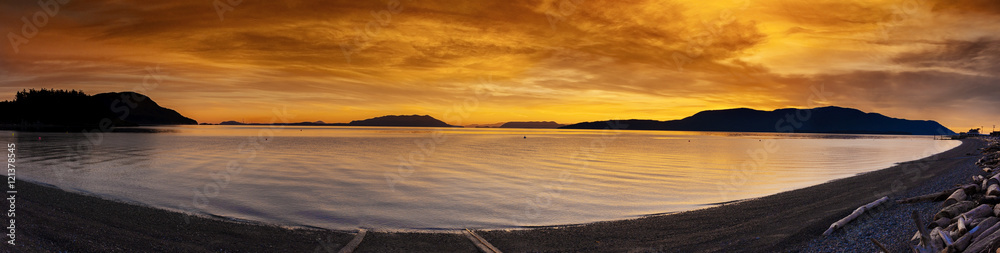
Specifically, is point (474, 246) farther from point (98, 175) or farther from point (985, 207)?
point (98, 175)

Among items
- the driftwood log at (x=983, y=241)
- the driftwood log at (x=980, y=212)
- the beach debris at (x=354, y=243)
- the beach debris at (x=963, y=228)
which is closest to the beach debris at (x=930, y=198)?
the beach debris at (x=963, y=228)

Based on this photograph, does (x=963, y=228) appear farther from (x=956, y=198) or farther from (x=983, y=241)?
(x=956, y=198)

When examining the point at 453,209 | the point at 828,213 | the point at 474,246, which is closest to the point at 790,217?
the point at 828,213

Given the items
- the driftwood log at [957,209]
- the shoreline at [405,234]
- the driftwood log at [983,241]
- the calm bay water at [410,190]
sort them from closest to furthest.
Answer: the driftwood log at [983,241], the driftwood log at [957,209], the shoreline at [405,234], the calm bay water at [410,190]

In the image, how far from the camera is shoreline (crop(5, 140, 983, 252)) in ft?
32.8

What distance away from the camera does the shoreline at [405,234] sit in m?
9.99

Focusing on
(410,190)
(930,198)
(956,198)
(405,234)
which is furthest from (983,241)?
(410,190)

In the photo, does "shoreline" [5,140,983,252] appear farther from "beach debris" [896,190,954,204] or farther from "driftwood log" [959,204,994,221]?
"driftwood log" [959,204,994,221]

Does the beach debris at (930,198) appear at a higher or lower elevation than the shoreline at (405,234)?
higher

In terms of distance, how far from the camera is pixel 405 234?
12.5 m

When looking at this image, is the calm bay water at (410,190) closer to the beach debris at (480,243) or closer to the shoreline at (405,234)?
the shoreline at (405,234)

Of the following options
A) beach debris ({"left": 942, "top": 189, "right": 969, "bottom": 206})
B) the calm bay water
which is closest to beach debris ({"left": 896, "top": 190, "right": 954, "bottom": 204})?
beach debris ({"left": 942, "top": 189, "right": 969, "bottom": 206})

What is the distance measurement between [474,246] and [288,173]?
21719 mm

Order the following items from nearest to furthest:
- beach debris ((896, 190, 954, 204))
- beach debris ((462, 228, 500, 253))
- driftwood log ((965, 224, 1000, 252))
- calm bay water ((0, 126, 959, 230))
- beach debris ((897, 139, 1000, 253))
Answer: driftwood log ((965, 224, 1000, 252)) < beach debris ((897, 139, 1000, 253)) < beach debris ((462, 228, 500, 253)) < beach debris ((896, 190, 954, 204)) < calm bay water ((0, 126, 959, 230))
